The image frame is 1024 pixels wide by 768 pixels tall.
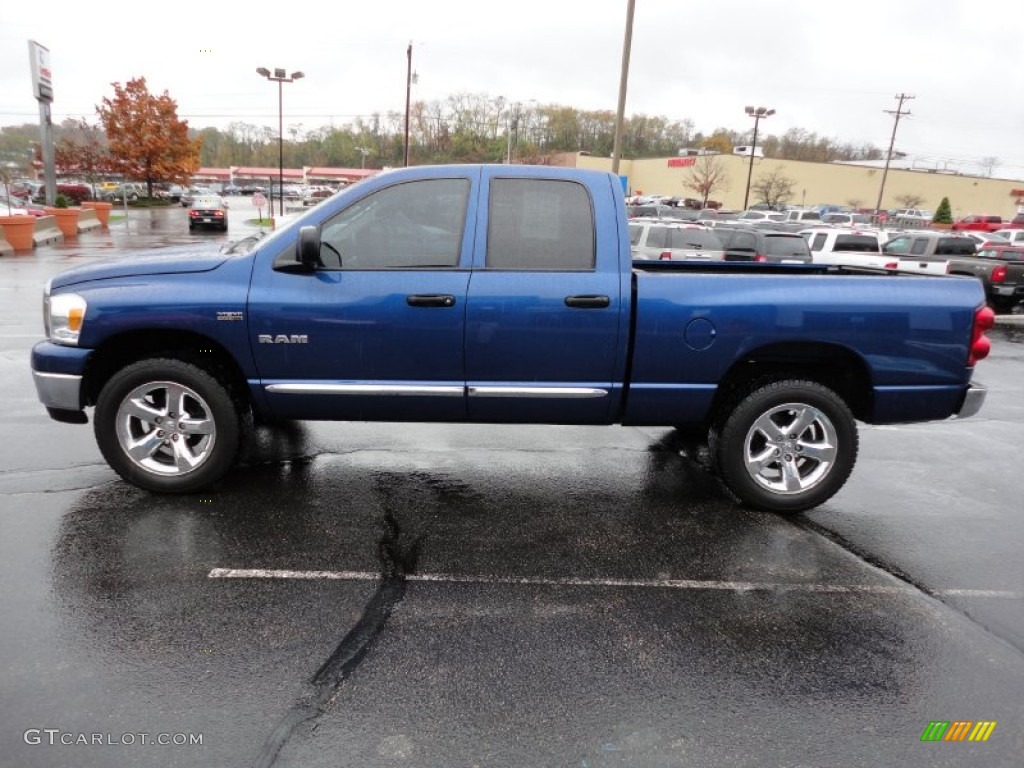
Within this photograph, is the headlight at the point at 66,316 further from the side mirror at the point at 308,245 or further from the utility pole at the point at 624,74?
the utility pole at the point at 624,74

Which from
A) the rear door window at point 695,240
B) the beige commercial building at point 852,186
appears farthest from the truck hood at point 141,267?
the beige commercial building at point 852,186

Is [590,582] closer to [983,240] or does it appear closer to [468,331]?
[468,331]

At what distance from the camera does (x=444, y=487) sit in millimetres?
4895

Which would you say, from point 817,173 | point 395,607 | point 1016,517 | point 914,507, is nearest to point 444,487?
point 395,607

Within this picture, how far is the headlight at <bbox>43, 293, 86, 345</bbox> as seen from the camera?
424 centimetres

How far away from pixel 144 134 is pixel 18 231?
31.6 metres

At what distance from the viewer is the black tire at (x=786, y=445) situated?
445cm

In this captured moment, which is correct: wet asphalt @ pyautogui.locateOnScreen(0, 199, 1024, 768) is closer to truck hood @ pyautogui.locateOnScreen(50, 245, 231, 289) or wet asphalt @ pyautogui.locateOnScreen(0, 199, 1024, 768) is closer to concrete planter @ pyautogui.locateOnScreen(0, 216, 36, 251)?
truck hood @ pyautogui.locateOnScreen(50, 245, 231, 289)

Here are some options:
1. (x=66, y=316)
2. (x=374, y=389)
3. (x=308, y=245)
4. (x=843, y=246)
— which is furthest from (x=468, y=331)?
(x=843, y=246)

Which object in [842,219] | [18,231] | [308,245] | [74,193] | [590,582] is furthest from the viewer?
[842,219]

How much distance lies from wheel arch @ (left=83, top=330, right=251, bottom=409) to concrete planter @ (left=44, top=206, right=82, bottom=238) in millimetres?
24827

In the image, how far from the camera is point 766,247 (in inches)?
583

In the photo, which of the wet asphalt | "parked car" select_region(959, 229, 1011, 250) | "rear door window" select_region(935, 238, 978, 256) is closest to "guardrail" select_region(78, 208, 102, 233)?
the wet asphalt

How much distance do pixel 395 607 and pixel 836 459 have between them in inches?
112
